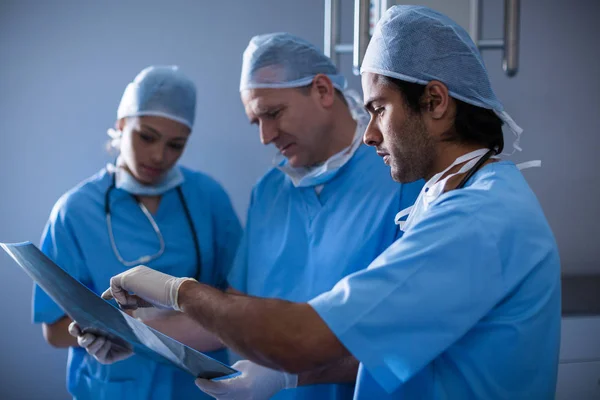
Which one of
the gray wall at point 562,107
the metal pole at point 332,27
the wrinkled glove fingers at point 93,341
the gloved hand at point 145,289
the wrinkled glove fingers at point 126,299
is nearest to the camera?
the gloved hand at point 145,289

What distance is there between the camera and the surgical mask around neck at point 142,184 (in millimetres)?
1652

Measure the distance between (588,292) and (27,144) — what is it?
1.95m

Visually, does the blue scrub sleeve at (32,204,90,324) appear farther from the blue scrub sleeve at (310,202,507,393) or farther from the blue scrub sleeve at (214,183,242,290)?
the blue scrub sleeve at (310,202,507,393)

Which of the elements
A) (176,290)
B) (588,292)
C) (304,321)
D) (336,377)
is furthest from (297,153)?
(588,292)

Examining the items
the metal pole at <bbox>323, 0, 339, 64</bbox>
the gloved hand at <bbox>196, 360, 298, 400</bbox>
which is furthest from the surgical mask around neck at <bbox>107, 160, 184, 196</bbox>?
the gloved hand at <bbox>196, 360, 298, 400</bbox>

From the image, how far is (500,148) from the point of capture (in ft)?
3.08

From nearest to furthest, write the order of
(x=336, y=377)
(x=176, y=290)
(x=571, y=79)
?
(x=176, y=290) → (x=336, y=377) → (x=571, y=79)

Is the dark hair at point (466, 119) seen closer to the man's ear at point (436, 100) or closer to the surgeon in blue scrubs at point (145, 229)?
the man's ear at point (436, 100)

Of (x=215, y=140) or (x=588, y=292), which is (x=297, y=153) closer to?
(x=215, y=140)

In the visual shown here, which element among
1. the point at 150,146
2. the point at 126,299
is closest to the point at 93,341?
the point at 126,299

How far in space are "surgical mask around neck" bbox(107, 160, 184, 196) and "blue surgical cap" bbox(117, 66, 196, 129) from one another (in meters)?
0.16

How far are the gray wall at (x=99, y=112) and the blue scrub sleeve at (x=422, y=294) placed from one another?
4.55ft

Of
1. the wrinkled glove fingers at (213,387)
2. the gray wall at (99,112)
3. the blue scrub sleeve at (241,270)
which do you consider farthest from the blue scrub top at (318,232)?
the gray wall at (99,112)

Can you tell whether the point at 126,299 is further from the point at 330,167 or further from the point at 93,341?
the point at 330,167
